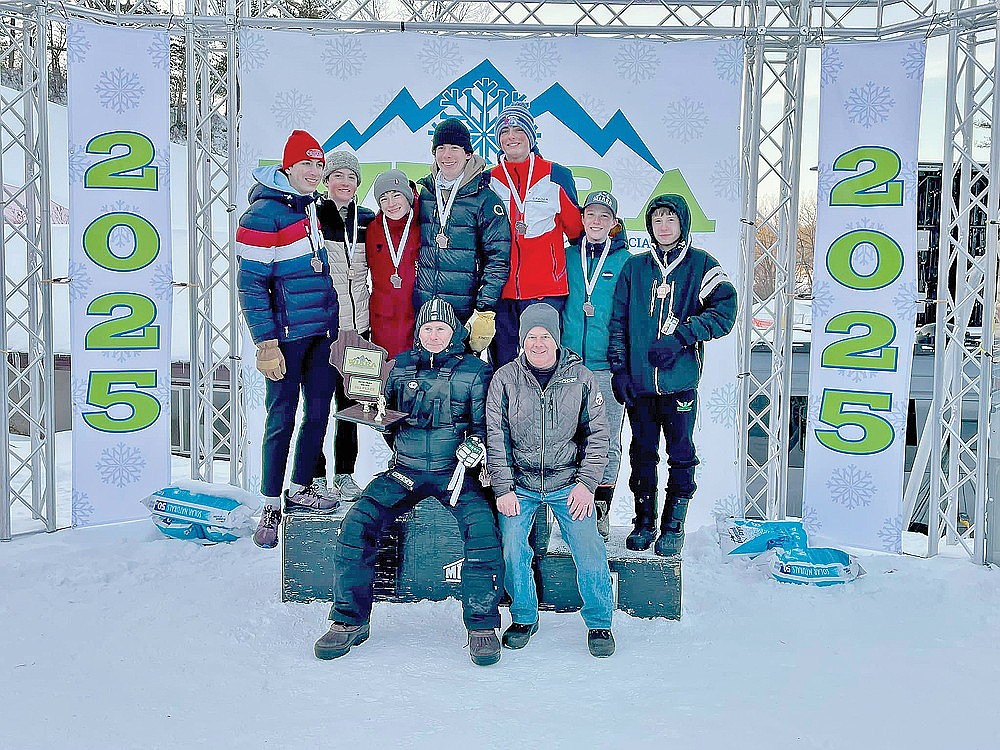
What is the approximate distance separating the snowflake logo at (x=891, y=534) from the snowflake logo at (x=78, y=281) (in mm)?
4694

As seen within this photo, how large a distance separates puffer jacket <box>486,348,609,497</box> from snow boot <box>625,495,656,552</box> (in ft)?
2.69

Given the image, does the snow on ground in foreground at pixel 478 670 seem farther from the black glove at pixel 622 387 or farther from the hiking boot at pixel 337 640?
the black glove at pixel 622 387

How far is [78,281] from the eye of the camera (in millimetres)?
5348

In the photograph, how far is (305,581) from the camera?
4383mm

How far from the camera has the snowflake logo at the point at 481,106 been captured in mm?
5387

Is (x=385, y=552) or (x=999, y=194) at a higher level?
(x=999, y=194)

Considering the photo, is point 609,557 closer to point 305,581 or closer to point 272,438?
point 305,581

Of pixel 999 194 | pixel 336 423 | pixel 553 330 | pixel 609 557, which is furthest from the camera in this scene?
pixel 336 423

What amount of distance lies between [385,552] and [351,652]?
21.5 inches

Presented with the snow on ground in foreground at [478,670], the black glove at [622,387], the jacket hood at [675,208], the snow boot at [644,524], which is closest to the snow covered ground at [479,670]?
the snow on ground in foreground at [478,670]

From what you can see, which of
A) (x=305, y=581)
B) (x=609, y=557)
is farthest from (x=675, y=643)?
(x=305, y=581)

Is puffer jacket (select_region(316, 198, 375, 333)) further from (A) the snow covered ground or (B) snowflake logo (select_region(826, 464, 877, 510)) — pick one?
(B) snowflake logo (select_region(826, 464, 877, 510))

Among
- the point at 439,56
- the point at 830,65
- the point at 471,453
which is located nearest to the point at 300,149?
the point at 439,56

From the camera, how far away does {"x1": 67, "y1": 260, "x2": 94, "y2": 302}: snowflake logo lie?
534 centimetres
